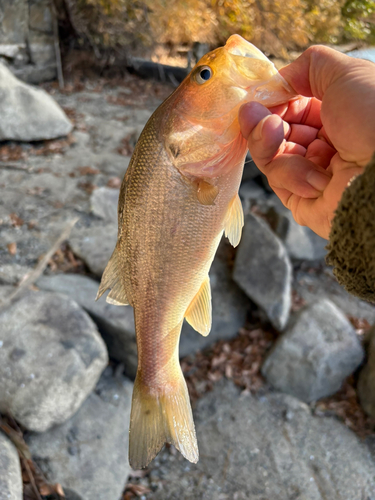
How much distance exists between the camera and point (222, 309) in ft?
14.4

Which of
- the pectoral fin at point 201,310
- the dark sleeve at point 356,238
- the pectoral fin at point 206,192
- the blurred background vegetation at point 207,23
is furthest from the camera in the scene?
the blurred background vegetation at point 207,23

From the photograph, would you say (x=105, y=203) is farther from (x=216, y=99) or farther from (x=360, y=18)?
(x=216, y=99)

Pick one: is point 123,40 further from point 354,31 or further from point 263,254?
point 263,254

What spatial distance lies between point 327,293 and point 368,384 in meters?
1.31

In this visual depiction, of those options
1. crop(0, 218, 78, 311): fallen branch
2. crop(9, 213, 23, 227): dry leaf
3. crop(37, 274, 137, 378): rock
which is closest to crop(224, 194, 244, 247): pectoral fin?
crop(37, 274, 137, 378): rock

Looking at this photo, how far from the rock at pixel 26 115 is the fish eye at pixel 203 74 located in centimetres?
524

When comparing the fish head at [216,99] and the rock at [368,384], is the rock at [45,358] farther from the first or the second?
the rock at [368,384]

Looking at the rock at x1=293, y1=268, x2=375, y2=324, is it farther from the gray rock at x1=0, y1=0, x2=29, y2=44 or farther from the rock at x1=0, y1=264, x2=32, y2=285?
the gray rock at x1=0, y1=0, x2=29, y2=44

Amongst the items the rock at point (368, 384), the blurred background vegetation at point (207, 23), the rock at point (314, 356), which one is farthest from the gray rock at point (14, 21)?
the rock at point (368, 384)

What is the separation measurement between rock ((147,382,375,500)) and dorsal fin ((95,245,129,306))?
2.39 m

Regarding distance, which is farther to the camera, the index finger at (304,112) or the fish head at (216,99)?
the index finger at (304,112)

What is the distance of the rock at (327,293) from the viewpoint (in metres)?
4.72

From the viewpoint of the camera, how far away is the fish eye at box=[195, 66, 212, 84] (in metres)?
1.21

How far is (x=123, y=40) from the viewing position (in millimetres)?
8828
